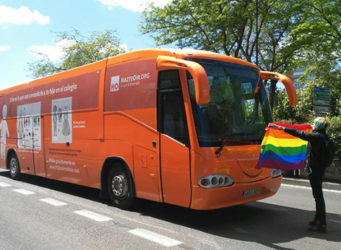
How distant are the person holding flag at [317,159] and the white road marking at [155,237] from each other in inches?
87.2

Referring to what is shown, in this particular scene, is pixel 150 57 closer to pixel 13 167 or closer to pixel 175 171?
pixel 175 171

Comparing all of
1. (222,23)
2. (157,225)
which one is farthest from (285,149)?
(222,23)

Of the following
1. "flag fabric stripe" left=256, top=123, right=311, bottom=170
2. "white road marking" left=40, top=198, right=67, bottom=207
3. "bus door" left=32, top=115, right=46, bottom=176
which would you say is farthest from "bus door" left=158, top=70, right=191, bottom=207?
"bus door" left=32, top=115, right=46, bottom=176

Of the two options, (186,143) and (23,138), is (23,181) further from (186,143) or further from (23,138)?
(186,143)

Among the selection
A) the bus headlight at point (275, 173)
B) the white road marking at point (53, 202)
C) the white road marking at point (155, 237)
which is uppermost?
the bus headlight at point (275, 173)

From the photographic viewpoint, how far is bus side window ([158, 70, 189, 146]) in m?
5.45

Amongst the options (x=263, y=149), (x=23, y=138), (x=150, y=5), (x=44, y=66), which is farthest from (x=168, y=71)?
(x=44, y=66)

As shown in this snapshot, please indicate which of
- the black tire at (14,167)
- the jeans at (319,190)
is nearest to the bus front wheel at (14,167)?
the black tire at (14,167)

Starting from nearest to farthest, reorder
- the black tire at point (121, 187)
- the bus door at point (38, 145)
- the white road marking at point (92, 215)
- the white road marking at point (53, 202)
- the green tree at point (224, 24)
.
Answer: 1. the white road marking at point (92, 215)
2. the black tire at point (121, 187)
3. the white road marking at point (53, 202)
4. the bus door at point (38, 145)
5. the green tree at point (224, 24)

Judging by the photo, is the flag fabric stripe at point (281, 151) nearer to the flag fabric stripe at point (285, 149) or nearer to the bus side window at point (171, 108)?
the flag fabric stripe at point (285, 149)

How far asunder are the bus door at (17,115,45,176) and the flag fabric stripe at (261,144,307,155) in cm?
642

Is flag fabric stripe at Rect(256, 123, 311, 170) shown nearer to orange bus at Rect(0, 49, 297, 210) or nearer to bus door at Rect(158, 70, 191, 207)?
orange bus at Rect(0, 49, 297, 210)

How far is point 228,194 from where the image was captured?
532 cm

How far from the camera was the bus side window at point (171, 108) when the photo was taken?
5445mm
